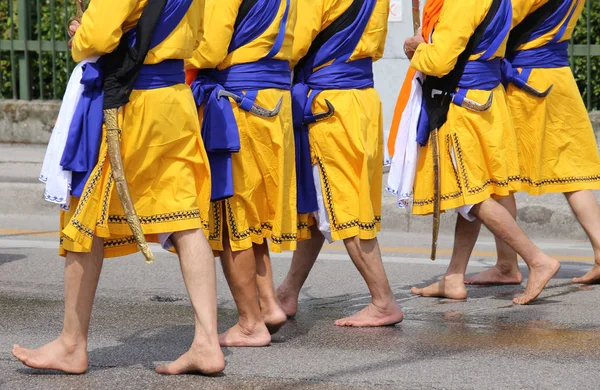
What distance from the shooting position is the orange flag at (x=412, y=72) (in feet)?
20.4

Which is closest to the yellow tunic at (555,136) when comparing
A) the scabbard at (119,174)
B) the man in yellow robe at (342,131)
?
the man in yellow robe at (342,131)

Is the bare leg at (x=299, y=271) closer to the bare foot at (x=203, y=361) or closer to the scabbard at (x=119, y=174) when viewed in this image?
the bare foot at (x=203, y=361)

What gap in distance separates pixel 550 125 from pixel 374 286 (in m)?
1.68

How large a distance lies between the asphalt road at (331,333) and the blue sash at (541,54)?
3.80 ft

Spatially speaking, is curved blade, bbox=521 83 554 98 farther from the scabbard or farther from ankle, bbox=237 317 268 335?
the scabbard

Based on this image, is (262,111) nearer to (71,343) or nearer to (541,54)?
(71,343)

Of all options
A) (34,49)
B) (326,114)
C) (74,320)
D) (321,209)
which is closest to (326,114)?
(326,114)

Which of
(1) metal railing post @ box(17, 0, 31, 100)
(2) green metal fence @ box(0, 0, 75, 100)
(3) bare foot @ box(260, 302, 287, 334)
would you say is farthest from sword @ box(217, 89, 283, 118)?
(1) metal railing post @ box(17, 0, 31, 100)

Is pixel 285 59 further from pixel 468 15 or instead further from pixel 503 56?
pixel 503 56

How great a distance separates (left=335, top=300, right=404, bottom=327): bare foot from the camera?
580 centimetres

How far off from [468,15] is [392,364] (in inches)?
74.0

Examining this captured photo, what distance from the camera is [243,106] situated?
209 inches

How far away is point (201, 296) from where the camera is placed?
476 cm

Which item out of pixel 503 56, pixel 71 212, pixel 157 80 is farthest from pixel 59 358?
pixel 503 56
